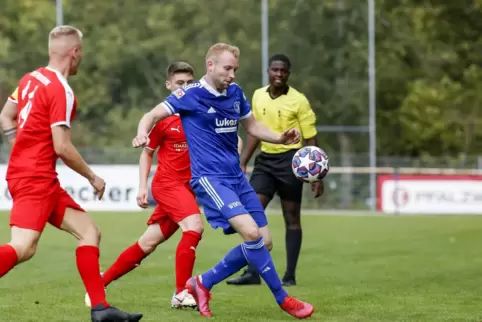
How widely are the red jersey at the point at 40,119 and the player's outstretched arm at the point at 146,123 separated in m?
0.59

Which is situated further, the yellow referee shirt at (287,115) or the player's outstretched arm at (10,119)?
the yellow referee shirt at (287,115)

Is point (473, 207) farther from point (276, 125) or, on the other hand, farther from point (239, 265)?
point (239, 265)

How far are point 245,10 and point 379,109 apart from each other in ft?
43.5

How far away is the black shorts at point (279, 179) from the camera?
1077cm

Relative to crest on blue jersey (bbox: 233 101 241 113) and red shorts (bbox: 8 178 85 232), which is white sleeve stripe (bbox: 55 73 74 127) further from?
crest on blue jersey (bbox: 233 101 241 113)

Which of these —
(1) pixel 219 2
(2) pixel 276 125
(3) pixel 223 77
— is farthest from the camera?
(1) pixel 219 2

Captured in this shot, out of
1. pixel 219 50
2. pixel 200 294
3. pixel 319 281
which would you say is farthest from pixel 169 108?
pixel 319 281

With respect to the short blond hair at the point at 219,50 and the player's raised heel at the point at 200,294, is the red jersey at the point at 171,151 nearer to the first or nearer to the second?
the player's raised heel at the point at 200,294

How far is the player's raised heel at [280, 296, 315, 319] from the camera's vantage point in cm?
809

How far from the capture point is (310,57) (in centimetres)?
3077

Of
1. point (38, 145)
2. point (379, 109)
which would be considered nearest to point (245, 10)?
point (379, 109)

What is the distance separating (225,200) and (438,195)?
18.6m

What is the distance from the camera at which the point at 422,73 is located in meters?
43.9

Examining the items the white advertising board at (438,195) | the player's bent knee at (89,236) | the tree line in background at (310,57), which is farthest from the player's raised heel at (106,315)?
the tree line in background at (310,57)
